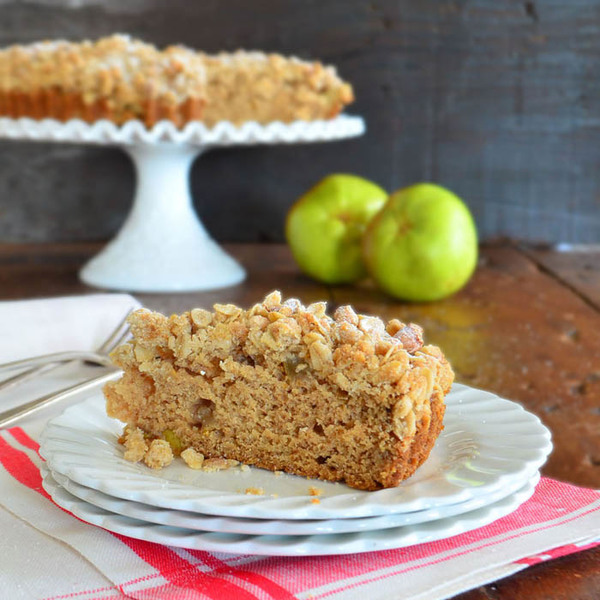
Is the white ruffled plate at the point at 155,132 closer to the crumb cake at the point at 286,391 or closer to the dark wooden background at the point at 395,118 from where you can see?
the dark wooden background at the point at 395,118

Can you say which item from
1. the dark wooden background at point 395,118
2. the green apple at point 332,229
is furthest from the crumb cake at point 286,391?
the dark wooden background at point 395,118

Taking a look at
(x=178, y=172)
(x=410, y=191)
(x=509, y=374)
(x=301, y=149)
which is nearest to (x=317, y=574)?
(x=509, y=374)

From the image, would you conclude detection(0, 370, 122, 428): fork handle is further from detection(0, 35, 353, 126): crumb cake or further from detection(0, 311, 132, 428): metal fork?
detection(0, 35, 353, 126): crumb cake

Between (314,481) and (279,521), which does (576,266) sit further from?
(279,521)

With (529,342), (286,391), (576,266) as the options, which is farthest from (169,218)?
(286,391)

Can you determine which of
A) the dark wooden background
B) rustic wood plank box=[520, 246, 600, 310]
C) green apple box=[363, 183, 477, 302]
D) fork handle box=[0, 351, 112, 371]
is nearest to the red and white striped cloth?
fork handle box=[0, 351, 112, 371]

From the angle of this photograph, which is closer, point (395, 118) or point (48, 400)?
point (48, 400)

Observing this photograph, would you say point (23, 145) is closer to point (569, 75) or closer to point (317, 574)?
point (569, 75)
